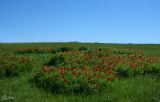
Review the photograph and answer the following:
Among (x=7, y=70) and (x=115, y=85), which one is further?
(x=7, y=70)

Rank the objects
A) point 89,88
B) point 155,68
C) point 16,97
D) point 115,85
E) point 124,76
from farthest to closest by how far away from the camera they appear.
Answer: point 155,68, point 124,76, point 115,85, point 89,88, point 16,97

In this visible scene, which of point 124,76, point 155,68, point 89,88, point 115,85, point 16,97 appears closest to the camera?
point 16,97

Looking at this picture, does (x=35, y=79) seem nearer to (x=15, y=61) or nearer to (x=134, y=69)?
(x=15, y=61)

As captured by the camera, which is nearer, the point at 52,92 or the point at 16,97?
the point at 16,97

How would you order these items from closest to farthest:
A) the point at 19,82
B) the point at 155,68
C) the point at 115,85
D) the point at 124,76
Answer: the point at 115,85 < the point at 19,82 < the point at 124,76 < the point at 155,68

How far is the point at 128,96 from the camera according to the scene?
11.4m

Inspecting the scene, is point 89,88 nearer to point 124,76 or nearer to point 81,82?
point 81,82

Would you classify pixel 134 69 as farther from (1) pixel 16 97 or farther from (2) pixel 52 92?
(1) pixel 16 97

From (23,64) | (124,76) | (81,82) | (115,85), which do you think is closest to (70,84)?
(81,82)

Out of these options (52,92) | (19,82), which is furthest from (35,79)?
(52,92)

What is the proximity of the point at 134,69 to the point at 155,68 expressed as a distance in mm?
1690

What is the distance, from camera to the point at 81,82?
12.6m

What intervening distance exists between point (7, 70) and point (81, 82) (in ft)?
18.9

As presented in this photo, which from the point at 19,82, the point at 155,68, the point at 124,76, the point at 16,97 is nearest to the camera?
the point at 16,97
